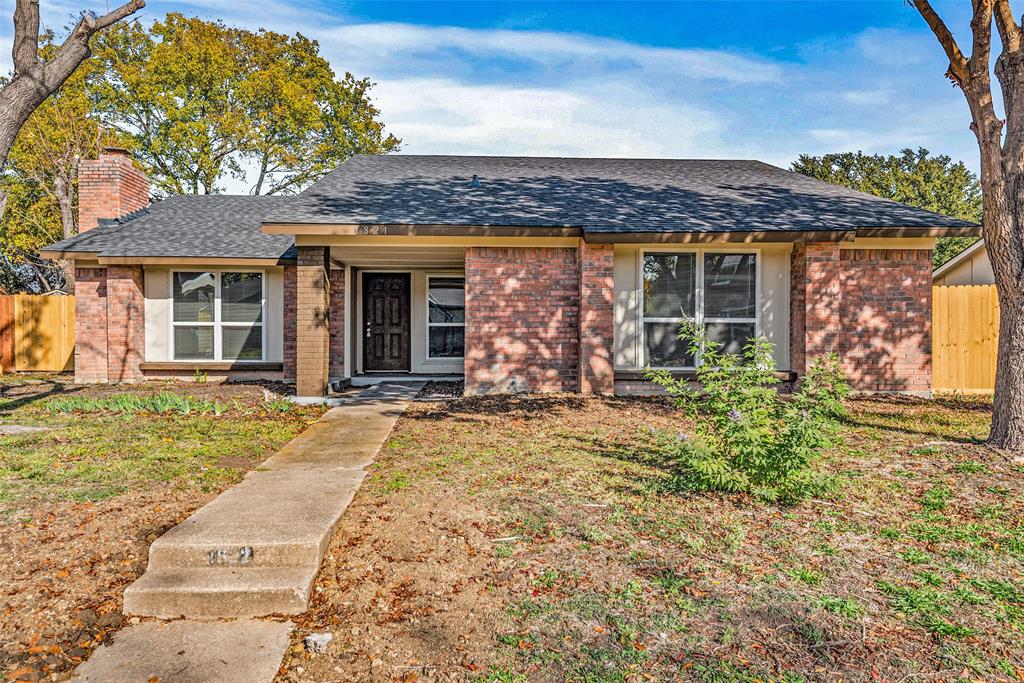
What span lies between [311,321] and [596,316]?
4.58 meters

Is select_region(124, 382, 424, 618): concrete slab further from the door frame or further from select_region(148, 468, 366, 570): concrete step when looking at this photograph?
the door frame

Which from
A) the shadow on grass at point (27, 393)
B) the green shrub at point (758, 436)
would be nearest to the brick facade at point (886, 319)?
the green shrub at point (758, 436)

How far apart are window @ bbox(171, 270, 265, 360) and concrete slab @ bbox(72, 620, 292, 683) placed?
34.0 feet

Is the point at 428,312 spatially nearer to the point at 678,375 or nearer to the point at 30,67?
the point at 678,375

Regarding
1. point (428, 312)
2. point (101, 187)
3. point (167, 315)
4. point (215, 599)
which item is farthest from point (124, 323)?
point (215, 599)

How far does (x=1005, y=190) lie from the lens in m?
6.23

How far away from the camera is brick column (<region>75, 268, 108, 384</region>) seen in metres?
12.5

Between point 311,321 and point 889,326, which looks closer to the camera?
point 311,321

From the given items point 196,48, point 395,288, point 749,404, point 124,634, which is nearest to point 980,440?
point 749,404

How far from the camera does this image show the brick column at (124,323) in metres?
12.3

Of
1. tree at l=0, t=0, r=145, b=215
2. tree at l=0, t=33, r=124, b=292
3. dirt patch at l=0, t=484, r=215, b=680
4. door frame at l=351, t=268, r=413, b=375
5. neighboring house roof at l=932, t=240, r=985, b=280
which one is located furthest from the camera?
tree at l=0, t=33, r=124, b=292

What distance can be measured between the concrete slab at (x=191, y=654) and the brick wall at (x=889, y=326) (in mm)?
10381

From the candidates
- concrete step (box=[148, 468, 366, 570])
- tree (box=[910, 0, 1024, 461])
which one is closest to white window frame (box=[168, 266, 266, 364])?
concrete step (box=[148, 468, 366, 570])

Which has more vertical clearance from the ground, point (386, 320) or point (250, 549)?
point (386, 320)
